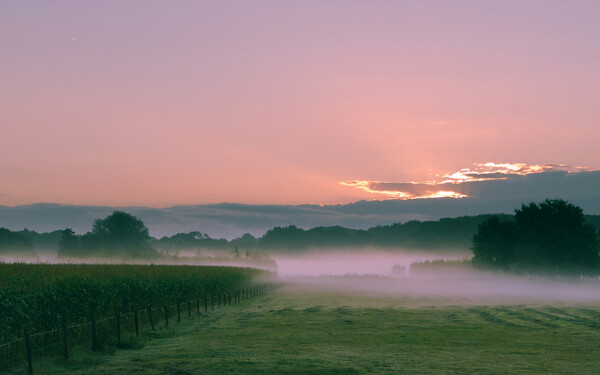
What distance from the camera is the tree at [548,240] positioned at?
113m

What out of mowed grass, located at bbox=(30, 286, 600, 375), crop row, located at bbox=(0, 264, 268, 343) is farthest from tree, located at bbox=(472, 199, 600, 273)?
crop row, located at bbox=(0, 264, 268, 343)

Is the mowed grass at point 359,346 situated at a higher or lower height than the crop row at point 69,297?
lower

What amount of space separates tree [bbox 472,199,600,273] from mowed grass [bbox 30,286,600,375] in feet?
224

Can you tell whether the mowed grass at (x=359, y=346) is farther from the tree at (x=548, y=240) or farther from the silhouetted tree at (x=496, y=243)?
the silhouetted tree at (x=496, y=243)

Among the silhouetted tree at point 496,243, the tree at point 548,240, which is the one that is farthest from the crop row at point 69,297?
the silhouetted tree at point 496,243

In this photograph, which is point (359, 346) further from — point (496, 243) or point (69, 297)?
point (496, 243)

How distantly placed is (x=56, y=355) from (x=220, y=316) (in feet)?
75.5

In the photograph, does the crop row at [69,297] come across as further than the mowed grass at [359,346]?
Yes

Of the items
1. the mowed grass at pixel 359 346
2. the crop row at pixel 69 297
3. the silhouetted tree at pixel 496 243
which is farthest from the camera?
the silhouetted tree at pixel 496 243

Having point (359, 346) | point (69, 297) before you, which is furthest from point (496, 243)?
point (69, 297)

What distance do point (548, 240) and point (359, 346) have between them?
92838mm

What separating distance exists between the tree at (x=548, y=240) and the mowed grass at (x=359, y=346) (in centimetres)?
6829

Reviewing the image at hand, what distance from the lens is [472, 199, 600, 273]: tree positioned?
371 feet

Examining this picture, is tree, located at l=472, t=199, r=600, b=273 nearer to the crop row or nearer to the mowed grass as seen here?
the mowed grass
